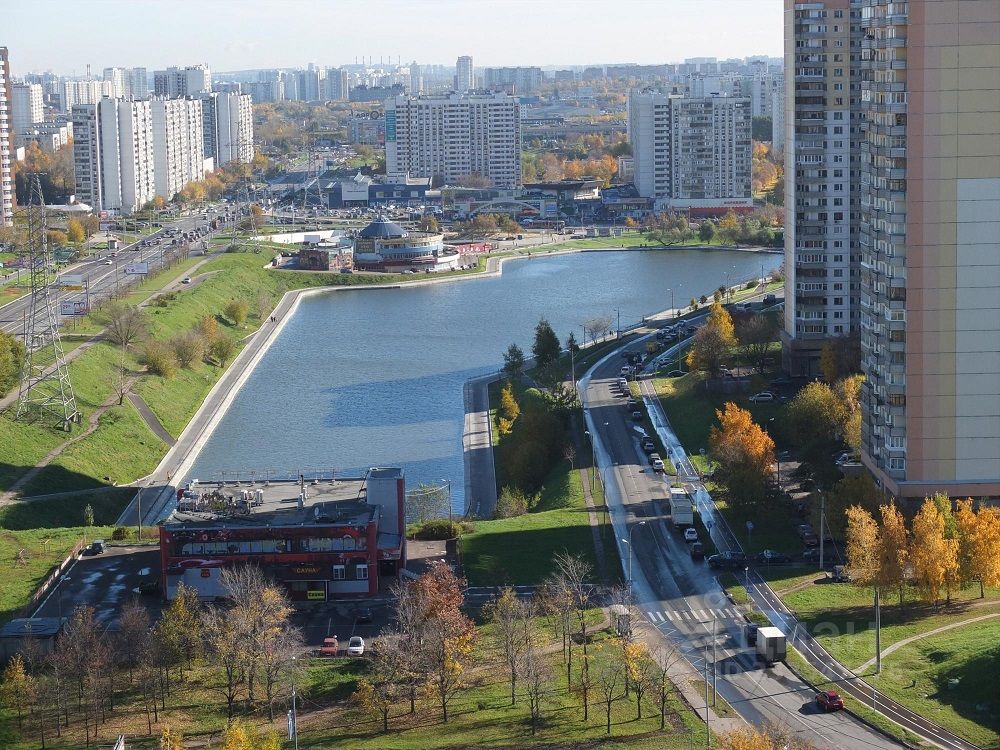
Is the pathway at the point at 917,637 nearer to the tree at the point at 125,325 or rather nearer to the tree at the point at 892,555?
the tree at the point at 892,555

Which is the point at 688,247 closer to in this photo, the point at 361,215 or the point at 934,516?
the point at 361,215

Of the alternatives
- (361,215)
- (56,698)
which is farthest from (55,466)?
(361,215)

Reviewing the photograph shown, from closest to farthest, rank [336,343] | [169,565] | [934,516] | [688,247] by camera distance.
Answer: [934,516] → [169,565] → [336,343] → [688,247]

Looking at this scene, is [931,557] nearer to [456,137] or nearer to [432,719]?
[432,719]

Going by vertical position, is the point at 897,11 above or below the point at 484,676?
above

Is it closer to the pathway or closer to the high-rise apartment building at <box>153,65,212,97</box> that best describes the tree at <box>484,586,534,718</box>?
the pathway

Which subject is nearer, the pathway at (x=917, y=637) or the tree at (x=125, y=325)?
the pathway at (x=917, y=637)

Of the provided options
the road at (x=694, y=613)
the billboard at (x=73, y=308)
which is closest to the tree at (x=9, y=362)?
the billboard at (x=73, y=308)
